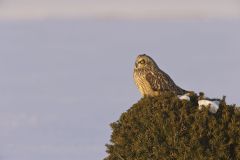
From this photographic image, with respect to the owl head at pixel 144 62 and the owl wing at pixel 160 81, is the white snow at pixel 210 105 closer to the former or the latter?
the owl wing at pixel 160 81

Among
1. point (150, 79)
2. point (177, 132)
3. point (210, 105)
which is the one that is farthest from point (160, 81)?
point (177, 132)

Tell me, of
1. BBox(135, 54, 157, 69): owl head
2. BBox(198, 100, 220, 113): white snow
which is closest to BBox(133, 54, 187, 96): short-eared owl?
BBox(135, 54, 157, 69): owl head

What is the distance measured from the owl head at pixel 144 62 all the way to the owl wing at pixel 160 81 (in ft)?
1.41

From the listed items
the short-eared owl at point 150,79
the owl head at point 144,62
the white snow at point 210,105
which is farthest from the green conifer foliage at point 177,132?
the owl head at point 144,62

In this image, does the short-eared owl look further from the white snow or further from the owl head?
the white snow

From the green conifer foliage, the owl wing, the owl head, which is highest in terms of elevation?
the owl head

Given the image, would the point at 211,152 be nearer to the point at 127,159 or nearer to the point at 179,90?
the point at 127,159

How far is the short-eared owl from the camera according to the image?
116 ft

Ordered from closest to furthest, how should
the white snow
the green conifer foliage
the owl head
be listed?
the green conifer foliage < the white snow < the owl head

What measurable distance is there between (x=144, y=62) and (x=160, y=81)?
115 centimetres

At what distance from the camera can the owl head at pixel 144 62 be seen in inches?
1427

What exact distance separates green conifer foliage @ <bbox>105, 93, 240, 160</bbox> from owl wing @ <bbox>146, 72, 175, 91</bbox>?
3.93 m

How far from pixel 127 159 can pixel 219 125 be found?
9.65ft

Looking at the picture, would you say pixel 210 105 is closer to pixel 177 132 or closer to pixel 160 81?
pixel 177 132
